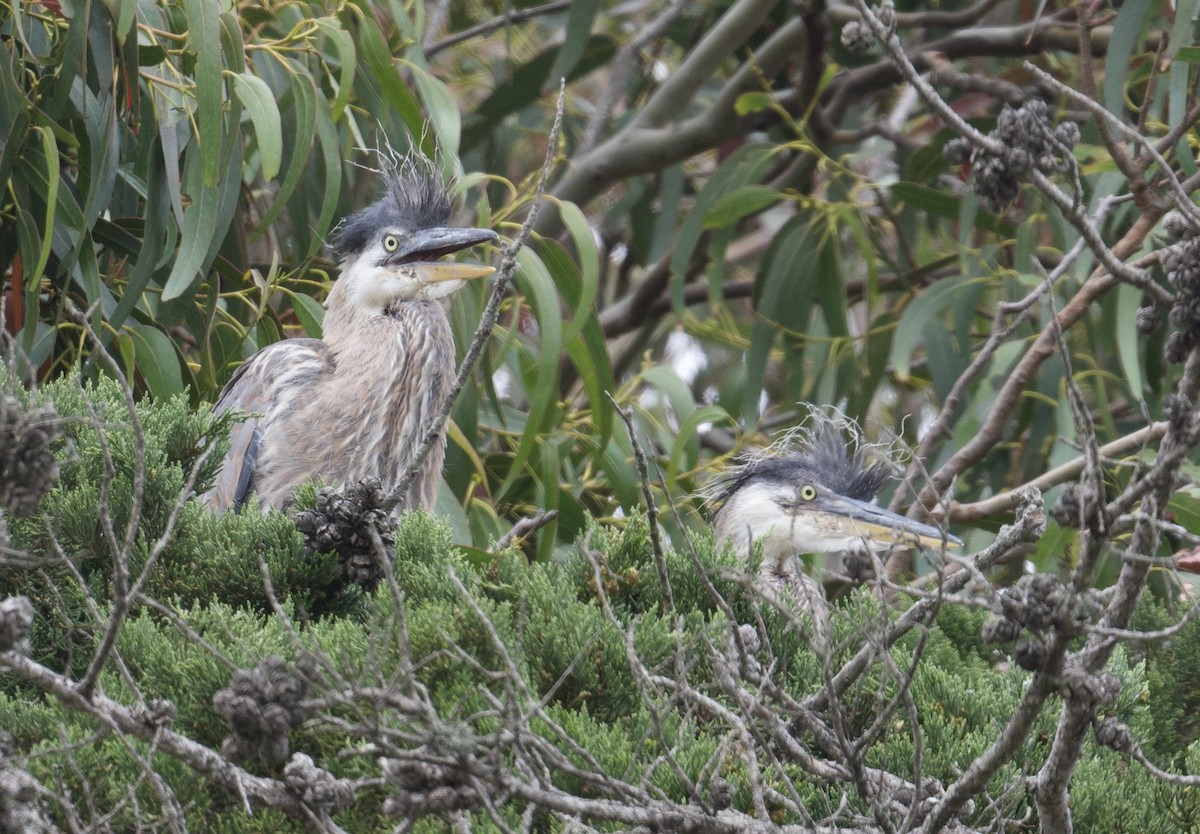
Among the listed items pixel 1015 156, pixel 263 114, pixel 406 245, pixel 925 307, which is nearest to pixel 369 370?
pixel 406 245

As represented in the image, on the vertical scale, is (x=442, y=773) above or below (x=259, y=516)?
above

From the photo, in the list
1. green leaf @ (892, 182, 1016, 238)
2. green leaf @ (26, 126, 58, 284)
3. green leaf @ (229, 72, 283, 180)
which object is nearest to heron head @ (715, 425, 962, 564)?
green leaf @ (892, 182, 1016, 238)

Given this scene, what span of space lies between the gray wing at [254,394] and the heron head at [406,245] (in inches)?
10.2

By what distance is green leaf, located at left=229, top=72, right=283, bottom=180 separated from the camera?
8.59 ft

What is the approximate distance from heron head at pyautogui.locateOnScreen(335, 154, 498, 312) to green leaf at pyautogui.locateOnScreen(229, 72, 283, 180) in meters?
0.71

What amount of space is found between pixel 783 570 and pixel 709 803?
6.81ft

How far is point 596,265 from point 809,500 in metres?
1.00

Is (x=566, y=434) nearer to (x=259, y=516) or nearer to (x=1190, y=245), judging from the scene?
(x=259, y=516)

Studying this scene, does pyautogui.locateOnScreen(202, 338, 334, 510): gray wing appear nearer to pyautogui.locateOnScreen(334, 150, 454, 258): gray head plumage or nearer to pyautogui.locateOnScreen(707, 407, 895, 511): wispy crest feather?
pyautogui.locateOnScreen(334, 150, 454, 258): gray head plumage

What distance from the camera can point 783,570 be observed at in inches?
140

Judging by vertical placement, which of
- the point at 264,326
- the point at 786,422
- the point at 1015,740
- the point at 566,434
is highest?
the point at 1015,740

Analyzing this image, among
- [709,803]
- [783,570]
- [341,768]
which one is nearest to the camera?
[709,803]

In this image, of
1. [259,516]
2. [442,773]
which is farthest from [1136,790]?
[259,516]

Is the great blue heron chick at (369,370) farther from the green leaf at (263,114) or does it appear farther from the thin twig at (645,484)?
the thin twig at (645,484)
